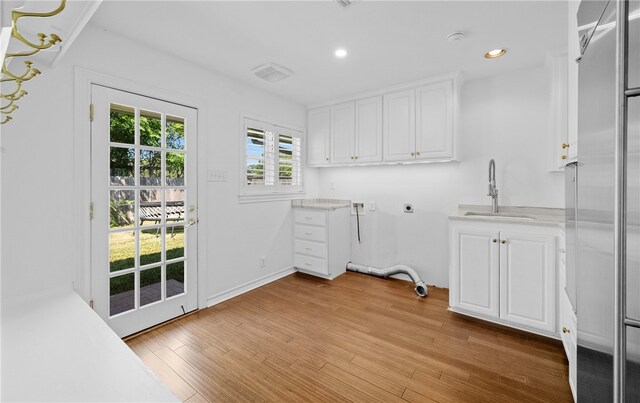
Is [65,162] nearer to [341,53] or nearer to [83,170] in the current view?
[83,170]

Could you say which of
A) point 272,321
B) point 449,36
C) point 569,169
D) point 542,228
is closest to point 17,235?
point 272,321

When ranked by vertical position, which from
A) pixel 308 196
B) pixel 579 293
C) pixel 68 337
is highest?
pixel 308 196

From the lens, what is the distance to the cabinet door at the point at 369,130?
11.0 ft

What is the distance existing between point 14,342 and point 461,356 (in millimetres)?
2426

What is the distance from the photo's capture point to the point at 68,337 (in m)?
1.16

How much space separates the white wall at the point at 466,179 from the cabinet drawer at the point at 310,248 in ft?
2.09

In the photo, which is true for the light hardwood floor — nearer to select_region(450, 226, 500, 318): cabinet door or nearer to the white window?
select_region(450, 226, 500, 318): cabinet door

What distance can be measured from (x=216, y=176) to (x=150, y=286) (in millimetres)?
1158

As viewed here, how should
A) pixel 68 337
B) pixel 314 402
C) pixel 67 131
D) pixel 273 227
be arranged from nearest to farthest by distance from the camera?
pixel 68 337 → pixel 314 402 → pixel 67 131 → pixel 273 227

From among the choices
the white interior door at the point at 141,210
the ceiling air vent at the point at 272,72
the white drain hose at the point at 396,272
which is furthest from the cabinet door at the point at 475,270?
the white interior door at the point at 141,210

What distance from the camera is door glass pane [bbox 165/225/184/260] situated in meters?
2.46

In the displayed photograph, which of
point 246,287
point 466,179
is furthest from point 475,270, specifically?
point 246,287

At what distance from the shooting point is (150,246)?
2.34 m

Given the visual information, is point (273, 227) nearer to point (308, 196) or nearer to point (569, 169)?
point (308, 196)
